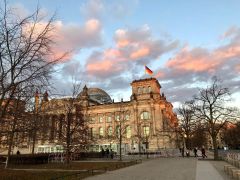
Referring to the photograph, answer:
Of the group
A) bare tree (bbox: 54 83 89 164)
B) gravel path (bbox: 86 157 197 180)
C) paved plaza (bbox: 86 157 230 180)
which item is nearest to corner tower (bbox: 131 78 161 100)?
bare tree (bbox: 54 83 89 164)

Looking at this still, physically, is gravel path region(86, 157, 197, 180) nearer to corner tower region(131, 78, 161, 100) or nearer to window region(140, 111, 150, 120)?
window region(140, 111, 150, 120)

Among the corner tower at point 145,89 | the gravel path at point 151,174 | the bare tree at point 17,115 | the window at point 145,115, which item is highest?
the corner tower at point 145,89

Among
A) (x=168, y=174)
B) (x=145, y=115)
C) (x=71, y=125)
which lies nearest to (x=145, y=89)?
(x=145, y=115)

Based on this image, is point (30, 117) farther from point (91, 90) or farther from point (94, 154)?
point (91, 90)

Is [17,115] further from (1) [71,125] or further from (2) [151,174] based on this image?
(1) [71,125]

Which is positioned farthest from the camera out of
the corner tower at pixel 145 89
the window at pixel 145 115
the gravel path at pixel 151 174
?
the corner tower at pixel 145 89

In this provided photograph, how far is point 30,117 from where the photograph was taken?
46.4 feet

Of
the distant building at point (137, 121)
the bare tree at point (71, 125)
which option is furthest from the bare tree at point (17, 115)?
the distant building at point (137, 121)

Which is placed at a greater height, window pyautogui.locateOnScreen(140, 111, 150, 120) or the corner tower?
the corner tower

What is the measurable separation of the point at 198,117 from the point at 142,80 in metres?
52.6

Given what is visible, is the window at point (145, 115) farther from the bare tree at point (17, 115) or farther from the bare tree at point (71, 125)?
the bare tree at point (17, 115)

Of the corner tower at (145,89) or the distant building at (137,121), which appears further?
the corner tower at (145,89)

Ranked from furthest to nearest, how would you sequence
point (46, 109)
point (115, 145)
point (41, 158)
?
point (115, 145)
point (41, 158)
point (46, 109)

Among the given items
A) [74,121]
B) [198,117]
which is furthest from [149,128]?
[74,121]
